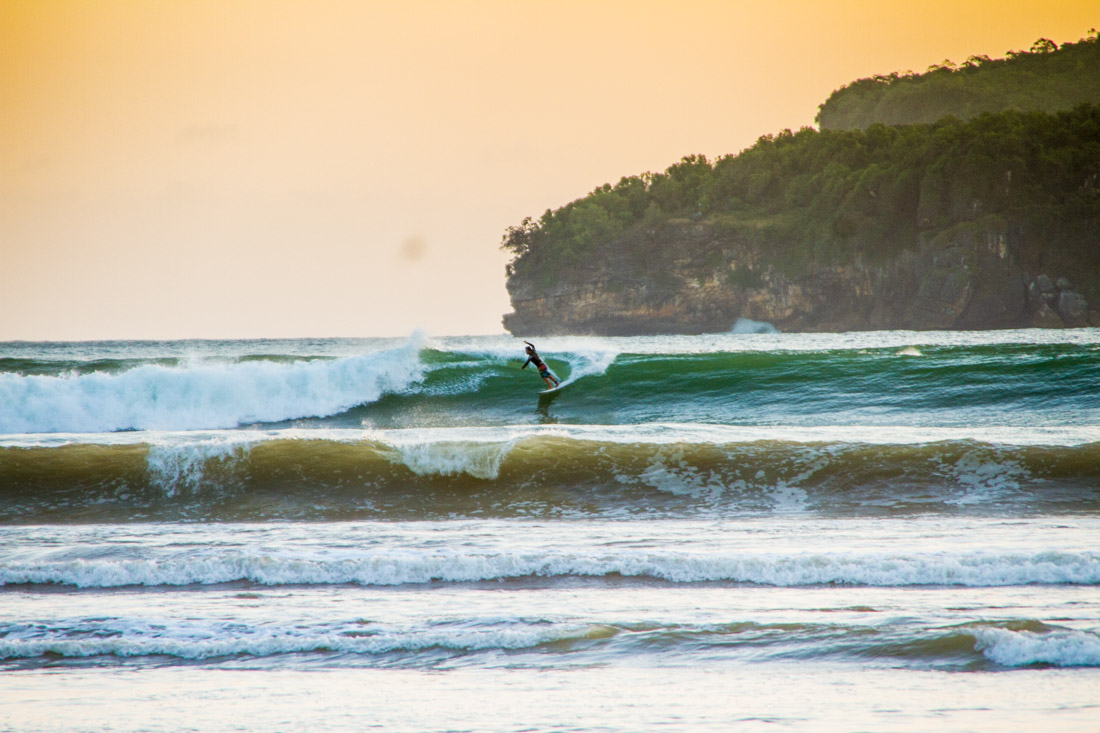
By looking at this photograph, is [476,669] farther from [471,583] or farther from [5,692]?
[5,692]

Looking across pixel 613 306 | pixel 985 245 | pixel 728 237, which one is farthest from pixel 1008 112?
pixel 613 306

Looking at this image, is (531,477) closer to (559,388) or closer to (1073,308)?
(559,388)

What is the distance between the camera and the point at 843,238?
76562 millimetres

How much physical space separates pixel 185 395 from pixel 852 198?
228 ft

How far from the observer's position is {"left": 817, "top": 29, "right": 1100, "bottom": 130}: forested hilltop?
11094cm

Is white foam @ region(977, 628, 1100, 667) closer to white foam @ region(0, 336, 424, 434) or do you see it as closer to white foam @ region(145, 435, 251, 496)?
white foam @ region(145, 435, 251, 496)

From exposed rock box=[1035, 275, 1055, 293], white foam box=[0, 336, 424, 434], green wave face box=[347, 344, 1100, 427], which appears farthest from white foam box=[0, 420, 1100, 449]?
exposed rock box=[1035, 275, 1055, 293]

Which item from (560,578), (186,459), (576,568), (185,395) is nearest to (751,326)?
(185,395)

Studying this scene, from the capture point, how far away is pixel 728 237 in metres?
83.2

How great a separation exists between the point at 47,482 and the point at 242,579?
19.0 ft

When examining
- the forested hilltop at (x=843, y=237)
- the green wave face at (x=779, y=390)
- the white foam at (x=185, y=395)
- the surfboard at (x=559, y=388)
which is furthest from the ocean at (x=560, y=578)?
the forested hilltop at (x=843, y=237)

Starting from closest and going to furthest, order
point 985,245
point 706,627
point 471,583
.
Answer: point 706,627 → point 471,583 → point 985,245

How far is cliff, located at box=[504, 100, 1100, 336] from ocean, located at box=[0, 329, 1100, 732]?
186 feet

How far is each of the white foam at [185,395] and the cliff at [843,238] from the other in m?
56.6
